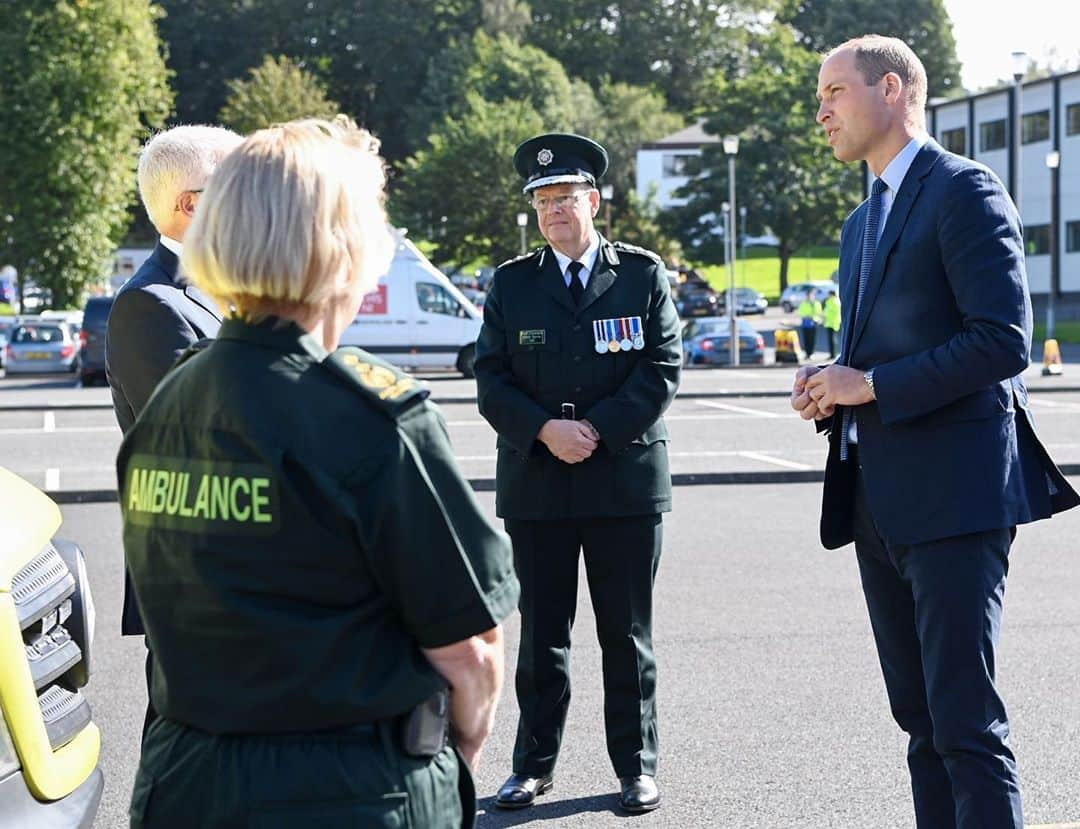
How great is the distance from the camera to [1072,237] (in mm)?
58594

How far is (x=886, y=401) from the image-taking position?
142 inches

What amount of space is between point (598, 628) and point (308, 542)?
9.52 feet

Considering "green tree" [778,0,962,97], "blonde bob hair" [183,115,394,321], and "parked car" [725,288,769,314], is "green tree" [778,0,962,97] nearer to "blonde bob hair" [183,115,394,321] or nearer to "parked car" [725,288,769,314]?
"parked car" [725,288,769,314]

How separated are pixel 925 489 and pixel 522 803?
1894mm

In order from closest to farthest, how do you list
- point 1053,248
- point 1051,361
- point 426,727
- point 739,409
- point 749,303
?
point 426,727
point 739,409
point 1051,361
point 1053,248
point 749,303

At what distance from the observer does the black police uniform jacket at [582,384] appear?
4.86 meters

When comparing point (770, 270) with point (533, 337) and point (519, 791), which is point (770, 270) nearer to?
point (533, 337)

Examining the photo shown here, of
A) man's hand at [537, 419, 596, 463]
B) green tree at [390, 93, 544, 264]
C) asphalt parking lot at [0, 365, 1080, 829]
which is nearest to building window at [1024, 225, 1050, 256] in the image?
green tree at [390, 93, 544, 264]

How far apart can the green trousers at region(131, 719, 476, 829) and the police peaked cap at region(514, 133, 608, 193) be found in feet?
9.68

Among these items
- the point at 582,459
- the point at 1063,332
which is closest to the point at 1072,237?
the point at 1063,332

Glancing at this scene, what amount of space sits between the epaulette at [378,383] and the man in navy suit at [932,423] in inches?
67.0

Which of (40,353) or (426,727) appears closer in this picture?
(426,727)

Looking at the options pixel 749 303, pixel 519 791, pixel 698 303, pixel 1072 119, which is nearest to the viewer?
pixel 519 791

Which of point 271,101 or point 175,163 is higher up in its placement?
point 271,101
